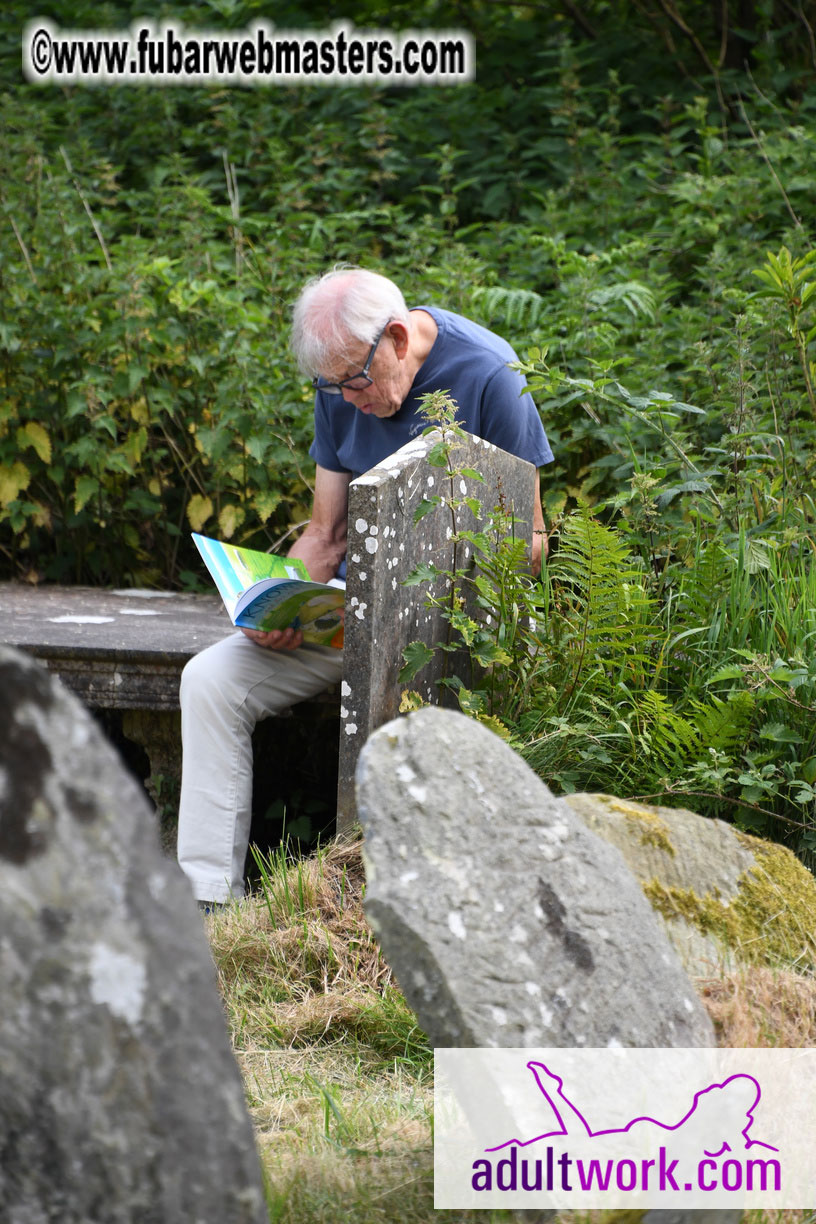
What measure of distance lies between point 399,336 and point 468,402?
294 millimetres

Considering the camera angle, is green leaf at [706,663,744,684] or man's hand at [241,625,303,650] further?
man's hand at [241,625,303,650]

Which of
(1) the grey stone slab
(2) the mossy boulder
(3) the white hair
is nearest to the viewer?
(2) the mossy boulder

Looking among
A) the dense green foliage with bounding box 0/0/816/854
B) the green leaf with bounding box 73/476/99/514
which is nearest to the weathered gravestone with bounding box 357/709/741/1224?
the dense green foliage with bounding box 0/0/816/854

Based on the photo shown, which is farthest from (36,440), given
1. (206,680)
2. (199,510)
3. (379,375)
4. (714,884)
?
(714,884)

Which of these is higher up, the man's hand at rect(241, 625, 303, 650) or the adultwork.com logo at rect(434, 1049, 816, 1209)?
the man's hand at rect(241, 625, 303, 650)

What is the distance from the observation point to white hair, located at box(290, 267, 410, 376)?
3.46 meters

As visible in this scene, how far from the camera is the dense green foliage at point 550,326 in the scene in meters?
3.20

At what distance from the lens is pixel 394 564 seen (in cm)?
313

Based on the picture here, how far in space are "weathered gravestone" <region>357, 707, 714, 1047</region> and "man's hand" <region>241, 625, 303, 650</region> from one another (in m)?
1.53

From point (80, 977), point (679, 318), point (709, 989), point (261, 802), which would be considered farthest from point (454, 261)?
point (80, 977)

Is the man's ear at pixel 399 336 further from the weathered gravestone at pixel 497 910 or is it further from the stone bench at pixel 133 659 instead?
the weathered gravestone at pixel 497 910

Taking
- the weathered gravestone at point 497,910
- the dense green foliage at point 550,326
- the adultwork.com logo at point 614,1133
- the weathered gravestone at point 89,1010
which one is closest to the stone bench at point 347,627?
the dense green foliage at point 550,326

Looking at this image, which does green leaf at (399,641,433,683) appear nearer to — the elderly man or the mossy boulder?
the elderly man

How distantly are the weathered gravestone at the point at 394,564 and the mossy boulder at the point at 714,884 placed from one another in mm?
748
